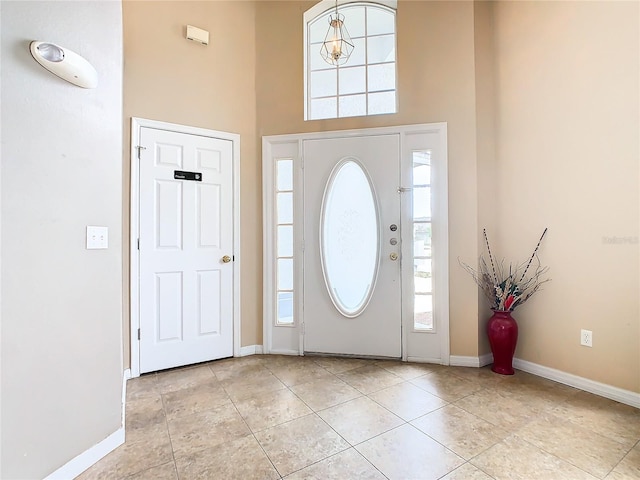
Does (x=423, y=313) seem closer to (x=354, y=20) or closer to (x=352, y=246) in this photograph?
(x=352, y=246)

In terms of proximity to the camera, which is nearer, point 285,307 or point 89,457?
point 89,457

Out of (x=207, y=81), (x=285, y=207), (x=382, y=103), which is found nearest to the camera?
(x=207, y=81)

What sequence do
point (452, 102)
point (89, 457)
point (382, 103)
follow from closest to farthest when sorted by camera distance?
point (89, 457) → point (452, 102) → point (382, 103)

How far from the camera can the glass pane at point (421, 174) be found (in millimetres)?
2744

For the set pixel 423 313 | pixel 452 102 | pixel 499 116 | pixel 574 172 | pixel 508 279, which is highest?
pixel 452 102

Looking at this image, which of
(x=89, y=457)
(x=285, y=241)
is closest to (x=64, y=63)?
(x=89, y=457)

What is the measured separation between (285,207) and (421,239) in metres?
1.32

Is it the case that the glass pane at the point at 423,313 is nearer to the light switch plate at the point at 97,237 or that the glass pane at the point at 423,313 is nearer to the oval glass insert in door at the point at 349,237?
the oval glass insert in door at the point at 349,237

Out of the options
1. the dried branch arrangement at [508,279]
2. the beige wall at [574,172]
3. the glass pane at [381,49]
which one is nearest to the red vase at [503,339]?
the dried branch arrangement at [508,279]

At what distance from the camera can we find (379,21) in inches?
116

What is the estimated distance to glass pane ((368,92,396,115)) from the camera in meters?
2.89

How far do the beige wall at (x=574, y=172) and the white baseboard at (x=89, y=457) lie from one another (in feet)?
9.67

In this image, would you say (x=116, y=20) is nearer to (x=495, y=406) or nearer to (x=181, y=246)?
(x=181, y=246)

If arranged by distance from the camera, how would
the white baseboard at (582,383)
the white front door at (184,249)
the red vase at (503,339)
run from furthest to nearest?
the white front door at (184,249) → the red vase at (503,339) → the white baseboard at (582,383)
